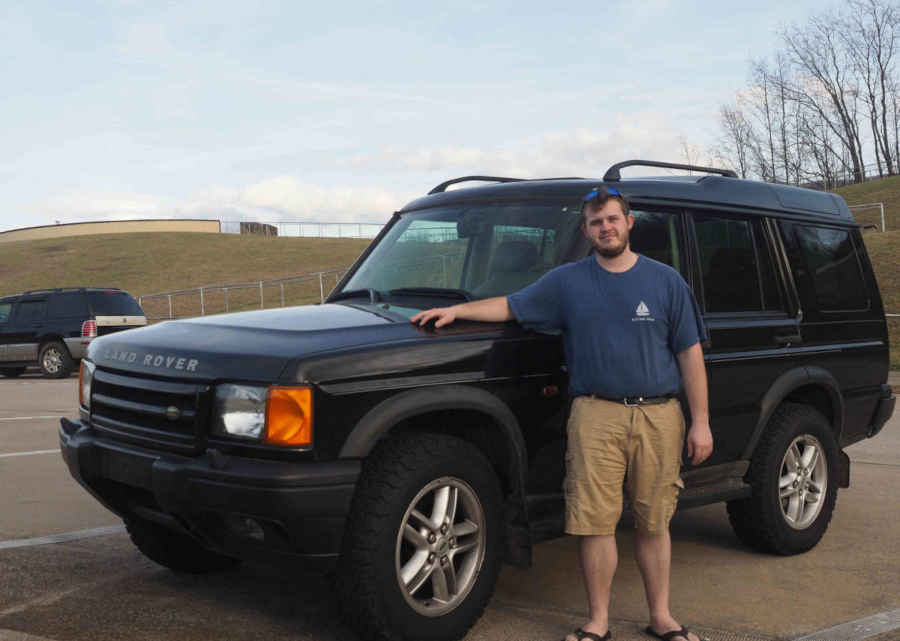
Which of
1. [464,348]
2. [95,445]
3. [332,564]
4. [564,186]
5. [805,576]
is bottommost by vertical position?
[805,576]

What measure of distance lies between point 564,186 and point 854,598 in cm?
236

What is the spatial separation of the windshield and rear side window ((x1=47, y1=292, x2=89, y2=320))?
618 inches

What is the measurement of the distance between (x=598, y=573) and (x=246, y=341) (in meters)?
1.66

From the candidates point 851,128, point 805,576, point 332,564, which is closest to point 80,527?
point 332,564

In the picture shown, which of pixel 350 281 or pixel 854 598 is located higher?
pixel 350 281

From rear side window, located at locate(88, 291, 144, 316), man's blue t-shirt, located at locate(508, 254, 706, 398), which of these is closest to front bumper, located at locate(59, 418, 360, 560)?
man's blue t-shirt, located at locate(508, 254, 706, 398)

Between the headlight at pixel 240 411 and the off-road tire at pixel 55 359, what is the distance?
17.0 metres

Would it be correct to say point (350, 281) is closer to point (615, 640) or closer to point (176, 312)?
point (615, 640)

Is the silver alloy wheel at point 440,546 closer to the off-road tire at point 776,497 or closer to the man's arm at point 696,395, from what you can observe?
the man's arm at point 696,395

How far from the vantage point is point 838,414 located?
5.82m

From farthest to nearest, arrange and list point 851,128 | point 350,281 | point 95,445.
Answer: point 851,128 < point 350,281 < point 95,445

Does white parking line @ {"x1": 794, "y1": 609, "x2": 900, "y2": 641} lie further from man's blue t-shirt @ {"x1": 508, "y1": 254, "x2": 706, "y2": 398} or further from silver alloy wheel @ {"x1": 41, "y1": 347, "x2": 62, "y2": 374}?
→ silver alloy wheel @ {"x1": 41, "y1": 347, "x2": 62, "y2": 374}

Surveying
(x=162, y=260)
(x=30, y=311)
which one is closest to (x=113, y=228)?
(x=162, y=260)

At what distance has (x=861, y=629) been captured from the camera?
419 cm
